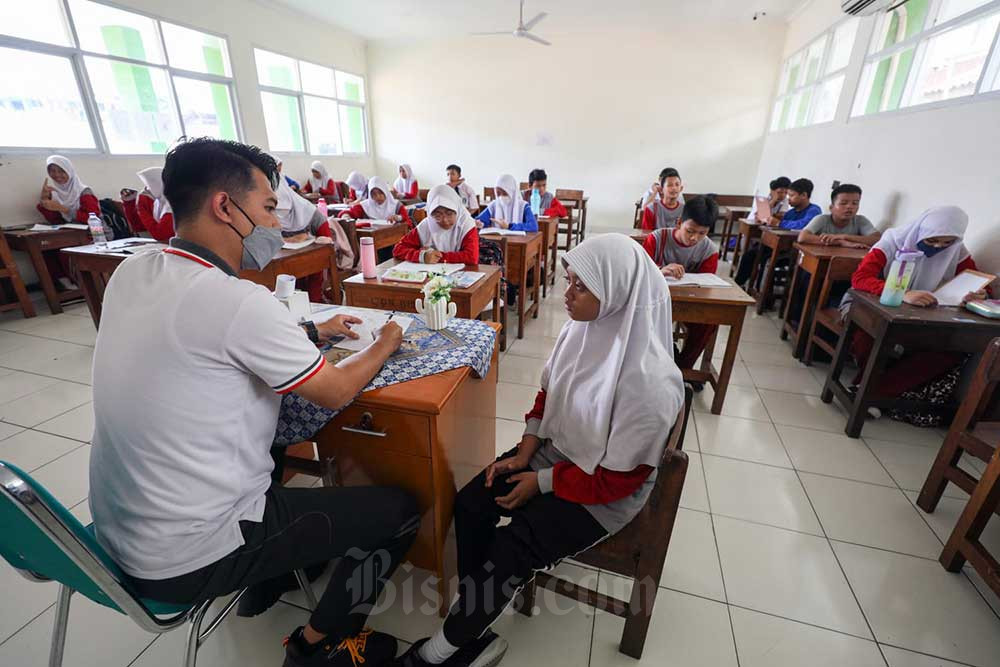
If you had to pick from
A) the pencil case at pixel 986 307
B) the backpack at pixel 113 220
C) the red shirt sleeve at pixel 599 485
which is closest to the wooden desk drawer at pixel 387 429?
the red shirt sleeve at pixel 599 485

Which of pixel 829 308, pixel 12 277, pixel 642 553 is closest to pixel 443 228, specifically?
pixel 642 553

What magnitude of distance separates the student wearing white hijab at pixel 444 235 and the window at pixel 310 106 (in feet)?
17.9

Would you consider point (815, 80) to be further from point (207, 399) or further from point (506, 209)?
point (207, 399)

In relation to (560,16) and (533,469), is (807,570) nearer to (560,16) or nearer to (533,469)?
(533,469)

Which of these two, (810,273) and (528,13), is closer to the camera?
(810,273)

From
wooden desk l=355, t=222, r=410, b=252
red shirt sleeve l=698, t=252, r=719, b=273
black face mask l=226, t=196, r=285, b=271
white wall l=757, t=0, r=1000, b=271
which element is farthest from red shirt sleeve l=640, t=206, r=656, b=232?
black face mask l=226, t=196, r=285, b=271

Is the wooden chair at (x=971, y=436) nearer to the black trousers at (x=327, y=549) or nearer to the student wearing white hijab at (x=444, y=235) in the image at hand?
the black trousers at (x=327, y=549)

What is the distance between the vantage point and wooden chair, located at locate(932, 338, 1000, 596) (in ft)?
4.32

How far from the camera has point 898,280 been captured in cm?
201

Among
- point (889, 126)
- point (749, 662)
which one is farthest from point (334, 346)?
point (889, 126)

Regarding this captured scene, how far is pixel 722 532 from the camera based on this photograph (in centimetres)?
160

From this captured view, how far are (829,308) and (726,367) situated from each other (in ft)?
3.87

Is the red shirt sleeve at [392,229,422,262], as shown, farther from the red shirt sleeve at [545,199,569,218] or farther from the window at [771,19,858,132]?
the window at [771,19,858,132]

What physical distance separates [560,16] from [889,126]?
16.5 ft
